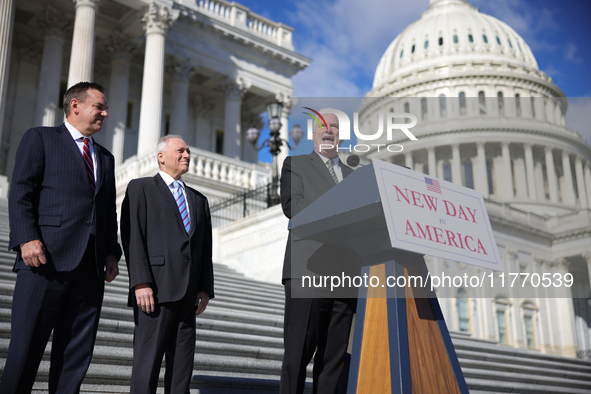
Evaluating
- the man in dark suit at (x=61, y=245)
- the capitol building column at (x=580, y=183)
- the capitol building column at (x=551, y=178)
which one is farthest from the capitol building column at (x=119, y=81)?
the capitol building column at (x=580, y=183)

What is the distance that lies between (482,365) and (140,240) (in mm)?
6334

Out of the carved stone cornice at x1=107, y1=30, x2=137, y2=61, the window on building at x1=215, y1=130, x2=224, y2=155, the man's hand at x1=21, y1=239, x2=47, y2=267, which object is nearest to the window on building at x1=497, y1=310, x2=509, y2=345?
the window on building at x1=215, y1=130, x2=224, y2=155

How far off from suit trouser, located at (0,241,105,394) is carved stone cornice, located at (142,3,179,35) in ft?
69.9

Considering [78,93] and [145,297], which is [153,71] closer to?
[78,93]

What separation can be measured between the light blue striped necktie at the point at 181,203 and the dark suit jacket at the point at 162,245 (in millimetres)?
34

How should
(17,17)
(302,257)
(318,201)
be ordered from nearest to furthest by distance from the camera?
(318,201)
(302,257)
(17,17)

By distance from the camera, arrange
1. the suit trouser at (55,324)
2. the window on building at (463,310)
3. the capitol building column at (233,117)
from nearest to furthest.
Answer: the suit trouser at (55,324) → the capitol building column at (233,117) → the window on building at (463,310)

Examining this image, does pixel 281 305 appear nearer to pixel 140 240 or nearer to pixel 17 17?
pixel 140 240

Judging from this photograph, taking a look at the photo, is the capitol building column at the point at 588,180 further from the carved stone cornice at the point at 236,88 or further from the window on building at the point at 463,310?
the carved stone cornice at the point at 236,88

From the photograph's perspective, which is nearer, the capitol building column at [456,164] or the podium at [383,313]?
the podium at [383,313]

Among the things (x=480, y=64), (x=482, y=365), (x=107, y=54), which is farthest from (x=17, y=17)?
(x=480, y=64)

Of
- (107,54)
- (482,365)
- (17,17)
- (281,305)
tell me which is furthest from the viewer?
(107,54)

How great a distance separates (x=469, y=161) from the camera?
6831 cm

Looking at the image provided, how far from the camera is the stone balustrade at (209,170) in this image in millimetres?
19406
